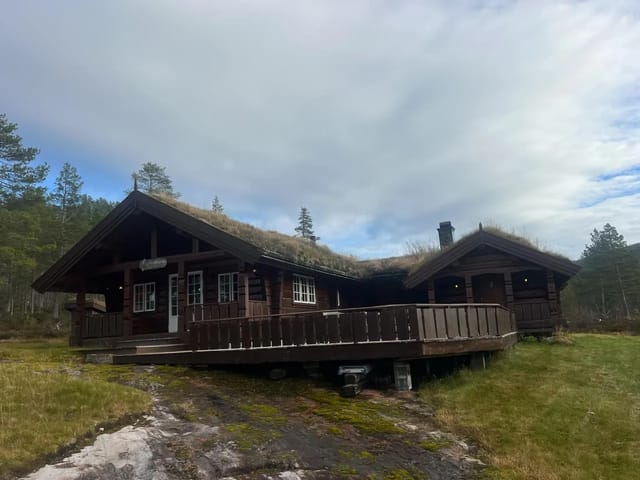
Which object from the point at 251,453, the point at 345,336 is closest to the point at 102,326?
the point at 345,336

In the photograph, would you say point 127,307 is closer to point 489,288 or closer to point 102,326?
point 102,326

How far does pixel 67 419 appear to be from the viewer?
8.66 m

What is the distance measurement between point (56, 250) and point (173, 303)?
103ft

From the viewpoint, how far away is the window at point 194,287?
68.6 feet

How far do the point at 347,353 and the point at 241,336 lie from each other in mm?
3308

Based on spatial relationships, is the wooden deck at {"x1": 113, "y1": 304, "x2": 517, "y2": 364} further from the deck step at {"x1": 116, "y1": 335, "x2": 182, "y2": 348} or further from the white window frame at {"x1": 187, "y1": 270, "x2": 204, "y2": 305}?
the white window frame at {"x1": 187, "y1": 270, "x2": 204, "y2": 305}

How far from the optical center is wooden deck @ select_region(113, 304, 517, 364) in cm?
1235

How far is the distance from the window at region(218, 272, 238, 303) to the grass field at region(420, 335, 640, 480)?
9832 mm

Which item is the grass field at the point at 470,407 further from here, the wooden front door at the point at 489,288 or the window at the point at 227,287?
the wooden front door at the point at 489,288

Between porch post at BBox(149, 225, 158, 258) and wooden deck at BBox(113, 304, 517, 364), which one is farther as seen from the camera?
porch post at BBox(149, 225, 158, 258)

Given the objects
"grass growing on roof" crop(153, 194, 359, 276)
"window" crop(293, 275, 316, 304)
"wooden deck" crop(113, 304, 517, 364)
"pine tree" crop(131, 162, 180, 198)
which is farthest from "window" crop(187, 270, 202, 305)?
"pine tree" crop(131, 162, 180, 198)

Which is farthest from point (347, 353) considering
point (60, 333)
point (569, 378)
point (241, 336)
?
point (60, 333)

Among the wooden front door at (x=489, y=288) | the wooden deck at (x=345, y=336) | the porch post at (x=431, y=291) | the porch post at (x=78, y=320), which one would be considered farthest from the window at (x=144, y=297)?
the wooden front door at (x=489, y=288)

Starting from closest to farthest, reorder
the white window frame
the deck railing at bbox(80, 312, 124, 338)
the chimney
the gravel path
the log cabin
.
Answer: the gravel path
the log cabin
the deck railing at bbox(80, 312, 124, 338)
the white window frame
the chimney
